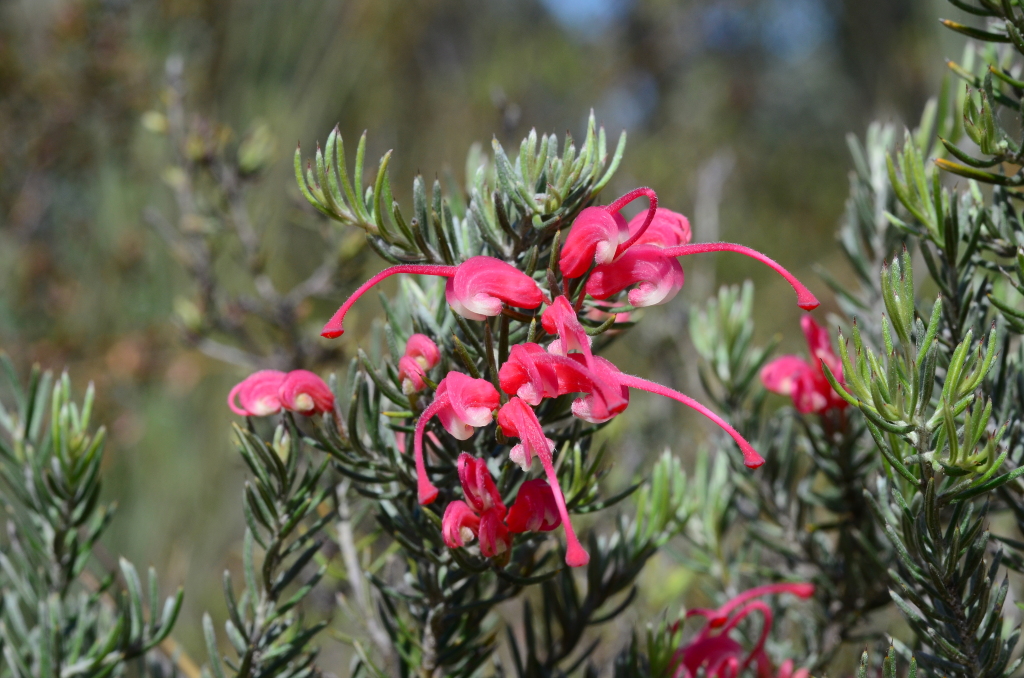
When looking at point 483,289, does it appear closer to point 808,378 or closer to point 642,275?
point 642,275

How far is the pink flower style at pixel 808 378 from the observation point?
48cm

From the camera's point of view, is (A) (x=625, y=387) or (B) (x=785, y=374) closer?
(A) (x=625, y=387)

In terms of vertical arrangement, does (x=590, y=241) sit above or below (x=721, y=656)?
above

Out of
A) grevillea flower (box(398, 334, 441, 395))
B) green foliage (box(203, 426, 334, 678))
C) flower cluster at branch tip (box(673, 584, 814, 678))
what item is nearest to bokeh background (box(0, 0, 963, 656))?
flower cluster at branch tip (box(673, 584, 814, 678))

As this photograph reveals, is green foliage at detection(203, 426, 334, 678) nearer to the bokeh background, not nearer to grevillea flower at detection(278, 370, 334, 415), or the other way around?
grevillea flower at detection(278, 370, 334, 415)

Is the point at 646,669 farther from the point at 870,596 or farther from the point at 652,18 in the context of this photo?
the point at 652,18

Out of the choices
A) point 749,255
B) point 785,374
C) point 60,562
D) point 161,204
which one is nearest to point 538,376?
point 749,255

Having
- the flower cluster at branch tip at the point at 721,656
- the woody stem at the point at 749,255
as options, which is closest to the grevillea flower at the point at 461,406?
the woody stem at the point at 749,255

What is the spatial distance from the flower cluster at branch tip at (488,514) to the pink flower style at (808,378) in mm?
211

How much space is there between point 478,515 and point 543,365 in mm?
77

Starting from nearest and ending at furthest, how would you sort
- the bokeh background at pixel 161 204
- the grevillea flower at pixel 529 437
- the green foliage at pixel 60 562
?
the grevillea flower at pixel 529 437 < the green foliage at pixel 60 562 < the bokeh background at pixel 161 204

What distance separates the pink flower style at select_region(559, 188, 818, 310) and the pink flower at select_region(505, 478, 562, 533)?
0.31ft

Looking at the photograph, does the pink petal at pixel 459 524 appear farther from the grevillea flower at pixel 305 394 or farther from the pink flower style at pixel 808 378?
the pink flower style at pixel 808 378

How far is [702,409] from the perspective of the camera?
32 centimetres
